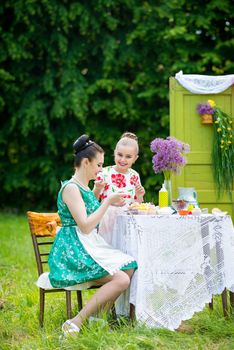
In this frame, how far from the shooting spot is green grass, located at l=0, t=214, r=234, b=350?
3680 mm

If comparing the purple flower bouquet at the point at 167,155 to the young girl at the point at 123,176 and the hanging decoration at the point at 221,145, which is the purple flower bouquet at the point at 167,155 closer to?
the young girl at the point at 123,176

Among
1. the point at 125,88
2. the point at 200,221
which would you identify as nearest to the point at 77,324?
the point at 200,221

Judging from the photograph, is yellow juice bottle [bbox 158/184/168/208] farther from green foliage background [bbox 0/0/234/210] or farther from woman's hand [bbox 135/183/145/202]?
green foliage background [bbox 0/0/234/210]

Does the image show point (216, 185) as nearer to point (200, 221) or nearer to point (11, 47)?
point (200, 221)

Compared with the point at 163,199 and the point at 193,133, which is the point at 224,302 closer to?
the point at 163,199

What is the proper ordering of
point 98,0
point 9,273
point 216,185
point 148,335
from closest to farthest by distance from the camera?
point 148,335, point 9,273, point 216,185, point 98,0

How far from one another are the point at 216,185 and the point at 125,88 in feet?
14.9

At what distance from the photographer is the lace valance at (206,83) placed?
24.2ft

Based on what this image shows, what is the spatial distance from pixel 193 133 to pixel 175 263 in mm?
3512

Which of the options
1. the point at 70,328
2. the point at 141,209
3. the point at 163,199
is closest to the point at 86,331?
the point at 70,328

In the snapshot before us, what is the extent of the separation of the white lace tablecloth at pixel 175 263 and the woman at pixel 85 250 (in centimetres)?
11

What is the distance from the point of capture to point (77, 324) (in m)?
3.92

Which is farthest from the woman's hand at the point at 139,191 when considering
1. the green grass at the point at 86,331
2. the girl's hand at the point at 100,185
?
the green grass at the point at 86,331

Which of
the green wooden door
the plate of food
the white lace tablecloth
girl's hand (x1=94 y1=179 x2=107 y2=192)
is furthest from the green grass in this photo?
the green wooden door
